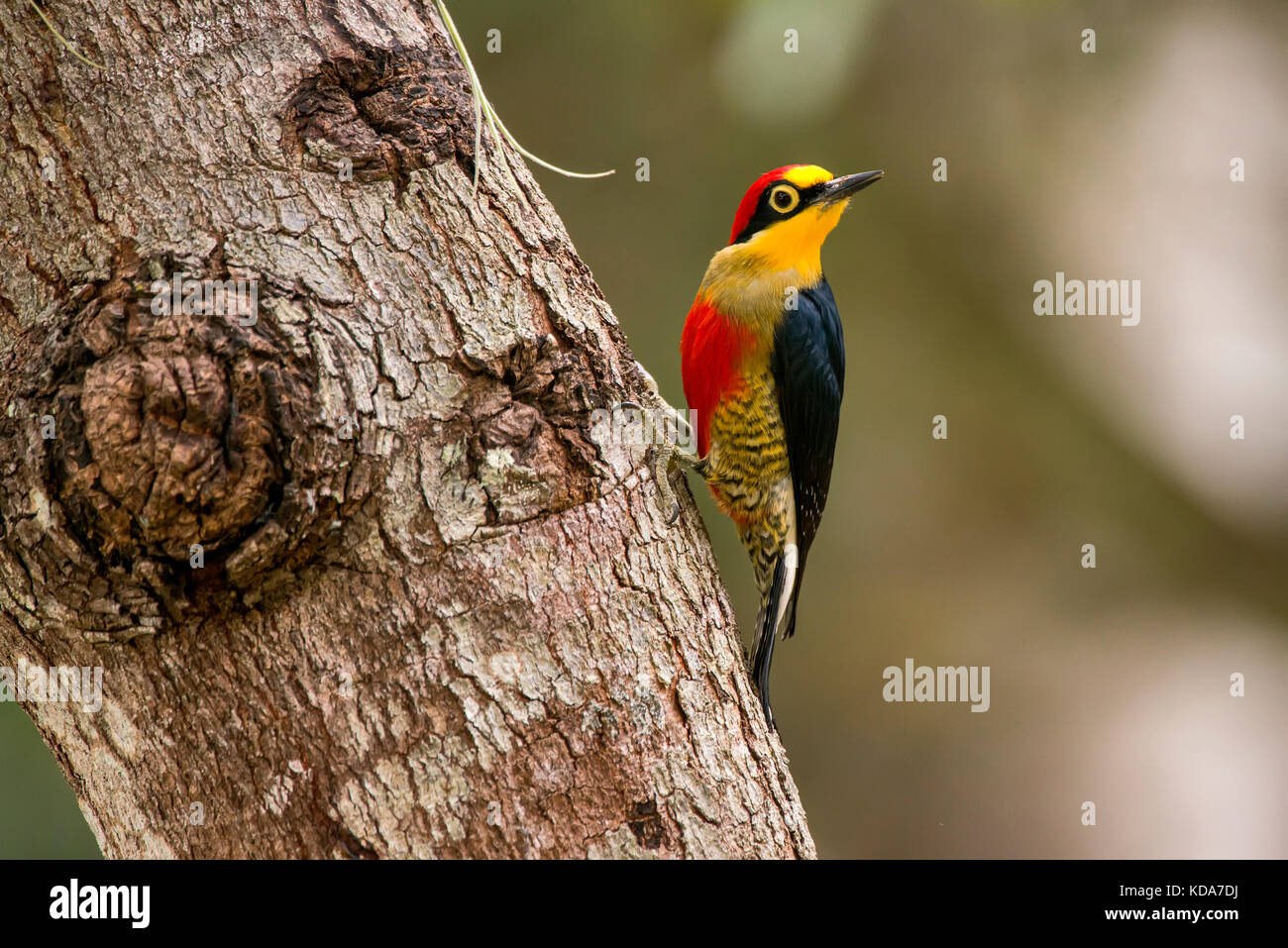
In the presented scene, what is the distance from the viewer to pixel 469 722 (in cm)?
184

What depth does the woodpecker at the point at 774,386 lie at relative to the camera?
144 inches

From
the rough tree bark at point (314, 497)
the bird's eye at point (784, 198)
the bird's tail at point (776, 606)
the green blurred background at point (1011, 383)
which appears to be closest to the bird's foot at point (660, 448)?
the rough tree bark at point (314, 497)

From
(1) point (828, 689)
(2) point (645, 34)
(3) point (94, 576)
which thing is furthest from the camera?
(1) point (828, 689)

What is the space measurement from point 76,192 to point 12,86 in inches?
10.2

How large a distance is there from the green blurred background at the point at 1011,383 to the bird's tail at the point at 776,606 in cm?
219

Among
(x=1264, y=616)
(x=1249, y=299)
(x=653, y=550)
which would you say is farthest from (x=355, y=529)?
(x=1264, y=616)

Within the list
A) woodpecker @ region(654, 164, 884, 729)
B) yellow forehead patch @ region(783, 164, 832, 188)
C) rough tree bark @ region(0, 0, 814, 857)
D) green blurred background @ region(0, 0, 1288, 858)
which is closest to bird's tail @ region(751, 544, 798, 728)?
woodpecker @ region(654, 164, 884, 729)

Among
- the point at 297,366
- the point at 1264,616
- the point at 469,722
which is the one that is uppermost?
the point at 297,366

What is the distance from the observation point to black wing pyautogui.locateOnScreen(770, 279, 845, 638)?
3.69 meters

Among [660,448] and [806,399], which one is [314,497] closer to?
[660,448]

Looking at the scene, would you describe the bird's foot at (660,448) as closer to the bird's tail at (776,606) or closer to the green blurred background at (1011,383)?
the bird's tail at (776,606)

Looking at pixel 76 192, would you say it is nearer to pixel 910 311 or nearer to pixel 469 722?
pixel 469 722

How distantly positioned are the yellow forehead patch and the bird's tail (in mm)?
1300

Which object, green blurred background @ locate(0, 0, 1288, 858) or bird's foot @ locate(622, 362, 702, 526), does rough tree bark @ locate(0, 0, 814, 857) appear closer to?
bird's foot @ locate(622, 362, 702, 526)
